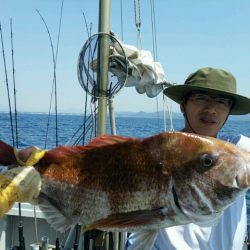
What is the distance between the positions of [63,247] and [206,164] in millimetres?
3503

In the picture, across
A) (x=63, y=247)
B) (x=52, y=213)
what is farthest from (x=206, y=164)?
(x=63, y=247)

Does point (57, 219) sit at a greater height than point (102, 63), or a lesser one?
lesser

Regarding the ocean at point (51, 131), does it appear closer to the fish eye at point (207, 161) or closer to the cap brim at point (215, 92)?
the cap brim at point (215, 92)

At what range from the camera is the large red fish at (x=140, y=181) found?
222 centimetres

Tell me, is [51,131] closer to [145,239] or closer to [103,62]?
[103,62]

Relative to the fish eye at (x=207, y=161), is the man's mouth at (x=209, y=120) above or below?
above

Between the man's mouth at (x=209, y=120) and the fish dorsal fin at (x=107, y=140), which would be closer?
the fish dorsal fin at (x=107, y=140)

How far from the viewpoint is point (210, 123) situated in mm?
3344

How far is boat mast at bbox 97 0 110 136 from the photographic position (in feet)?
14.9

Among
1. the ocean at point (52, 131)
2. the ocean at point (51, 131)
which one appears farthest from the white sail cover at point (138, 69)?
the ocean at point (51, 131)

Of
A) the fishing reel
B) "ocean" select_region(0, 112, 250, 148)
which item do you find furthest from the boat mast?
"ocean" select_region(0, 112, 250, 148)

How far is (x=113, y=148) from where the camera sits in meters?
2.41

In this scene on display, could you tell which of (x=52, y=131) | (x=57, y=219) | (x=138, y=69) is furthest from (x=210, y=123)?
(x=52, y=131)

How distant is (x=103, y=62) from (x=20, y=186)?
7.58ft
